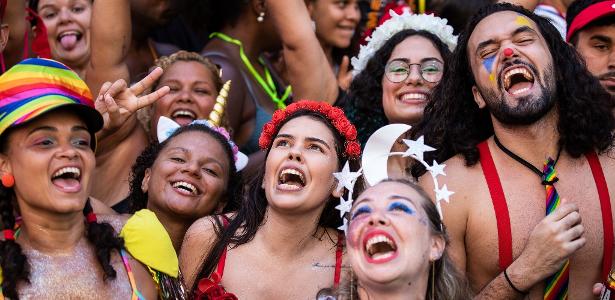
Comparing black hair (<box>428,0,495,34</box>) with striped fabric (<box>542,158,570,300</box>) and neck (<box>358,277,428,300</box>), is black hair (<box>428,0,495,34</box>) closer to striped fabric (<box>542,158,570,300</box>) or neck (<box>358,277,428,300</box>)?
striped fabric (<box>542,158,570,300</box>)

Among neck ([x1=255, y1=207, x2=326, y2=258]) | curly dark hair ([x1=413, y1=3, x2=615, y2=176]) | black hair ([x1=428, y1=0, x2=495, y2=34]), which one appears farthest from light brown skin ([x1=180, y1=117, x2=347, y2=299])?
black hair ([x1=428, y1=0, x2=495, y2=34])

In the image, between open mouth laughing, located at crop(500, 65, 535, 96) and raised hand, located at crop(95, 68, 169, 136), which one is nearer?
open mouth laughing, located at crop(500, 65, 535, 96)

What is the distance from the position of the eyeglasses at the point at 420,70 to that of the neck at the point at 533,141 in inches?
35.2

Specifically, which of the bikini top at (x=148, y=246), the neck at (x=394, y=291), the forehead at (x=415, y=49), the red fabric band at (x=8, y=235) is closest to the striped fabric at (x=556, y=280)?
the neck at (x=394, y=291)

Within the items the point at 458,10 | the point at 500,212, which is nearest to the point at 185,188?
the point at 500,212

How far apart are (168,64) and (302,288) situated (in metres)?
2.14

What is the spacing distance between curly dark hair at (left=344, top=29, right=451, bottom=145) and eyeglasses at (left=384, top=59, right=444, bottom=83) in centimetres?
21

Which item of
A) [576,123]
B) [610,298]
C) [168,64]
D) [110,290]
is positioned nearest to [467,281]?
[610,298]

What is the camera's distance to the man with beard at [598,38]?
5.83 meters

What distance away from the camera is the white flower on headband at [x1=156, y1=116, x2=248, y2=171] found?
19.8 ft

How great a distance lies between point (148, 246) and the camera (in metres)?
4.80

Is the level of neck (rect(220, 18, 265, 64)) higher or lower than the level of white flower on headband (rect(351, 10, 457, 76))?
lower

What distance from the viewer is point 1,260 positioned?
4445mm

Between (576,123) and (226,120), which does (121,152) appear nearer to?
(226,120)
